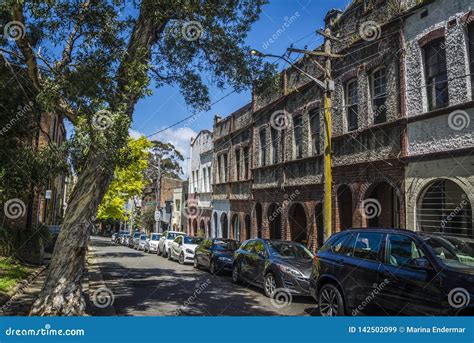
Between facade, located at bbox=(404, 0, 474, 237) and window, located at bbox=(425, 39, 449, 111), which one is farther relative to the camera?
window, located at bbox=(425, 39, 449, 111)

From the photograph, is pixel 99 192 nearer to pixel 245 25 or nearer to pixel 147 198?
pixel 245 25

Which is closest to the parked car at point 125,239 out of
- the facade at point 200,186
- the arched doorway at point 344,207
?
the facade at point 200,186

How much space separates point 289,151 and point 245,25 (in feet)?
32.8

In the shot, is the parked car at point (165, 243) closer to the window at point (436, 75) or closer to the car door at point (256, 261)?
the car door at point (256, 261)

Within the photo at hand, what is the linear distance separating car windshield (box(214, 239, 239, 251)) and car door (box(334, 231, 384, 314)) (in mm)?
9825

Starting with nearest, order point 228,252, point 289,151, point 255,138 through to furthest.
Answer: point 228,252 → point 289,151 → point 255,138

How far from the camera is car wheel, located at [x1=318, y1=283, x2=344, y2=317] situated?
287 inches

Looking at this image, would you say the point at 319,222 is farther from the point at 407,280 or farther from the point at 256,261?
the point at 407,280

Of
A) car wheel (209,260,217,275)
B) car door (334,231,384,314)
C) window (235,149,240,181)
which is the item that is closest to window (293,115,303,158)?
car wheel (209,260,217,275)

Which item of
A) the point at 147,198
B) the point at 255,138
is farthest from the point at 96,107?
the point at 147,198

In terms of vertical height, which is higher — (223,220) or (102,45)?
(102,45)

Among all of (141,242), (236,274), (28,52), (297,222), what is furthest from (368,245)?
(141,242)

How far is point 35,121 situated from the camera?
40.7 feet

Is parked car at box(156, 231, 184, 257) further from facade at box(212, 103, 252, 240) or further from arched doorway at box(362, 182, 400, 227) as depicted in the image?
arched doorway at box(362, 182, 400, 227)
